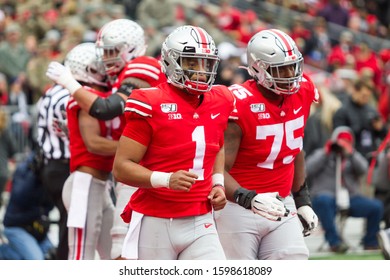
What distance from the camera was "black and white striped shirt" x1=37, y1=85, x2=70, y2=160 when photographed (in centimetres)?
784

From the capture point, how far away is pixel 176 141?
5.59 meters

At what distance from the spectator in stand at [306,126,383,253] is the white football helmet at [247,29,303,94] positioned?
5281mm

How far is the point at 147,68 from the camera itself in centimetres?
697

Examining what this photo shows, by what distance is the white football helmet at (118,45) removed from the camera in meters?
7.36

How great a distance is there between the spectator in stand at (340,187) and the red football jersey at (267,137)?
199 inches

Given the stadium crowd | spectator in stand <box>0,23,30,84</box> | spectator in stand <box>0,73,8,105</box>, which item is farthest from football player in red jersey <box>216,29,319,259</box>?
spectator in stand <box>0,23,30,84</box>

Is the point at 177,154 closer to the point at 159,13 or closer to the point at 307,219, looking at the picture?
the point at 307,219

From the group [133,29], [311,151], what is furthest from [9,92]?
[133,29]

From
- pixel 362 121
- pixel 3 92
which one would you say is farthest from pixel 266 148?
pixel 3 92

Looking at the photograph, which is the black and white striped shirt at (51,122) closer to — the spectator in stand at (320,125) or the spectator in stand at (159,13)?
the spectator in stand at (320,125)

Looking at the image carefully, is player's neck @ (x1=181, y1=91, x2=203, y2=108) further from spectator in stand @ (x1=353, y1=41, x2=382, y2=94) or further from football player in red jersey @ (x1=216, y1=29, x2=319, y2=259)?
spectator in stand @ (x1=353, y1=41, x2=382, y2=94)

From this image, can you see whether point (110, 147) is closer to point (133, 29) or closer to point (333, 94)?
point (133, 29)

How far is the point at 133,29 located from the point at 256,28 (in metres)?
12.1

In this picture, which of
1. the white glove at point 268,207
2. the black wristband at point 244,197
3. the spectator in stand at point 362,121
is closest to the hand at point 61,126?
the black wristband at point 244,197
